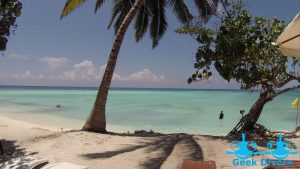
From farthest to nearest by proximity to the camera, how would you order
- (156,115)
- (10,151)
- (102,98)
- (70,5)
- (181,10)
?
(156,115) → (181,10) → (70,5) → (102,98) → (10,151)

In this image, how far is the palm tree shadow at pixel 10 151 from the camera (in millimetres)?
7481

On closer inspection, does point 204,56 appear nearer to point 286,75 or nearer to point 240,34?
point 240,34

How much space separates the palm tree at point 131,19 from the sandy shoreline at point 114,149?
98cm

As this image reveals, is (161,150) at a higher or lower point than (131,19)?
lower

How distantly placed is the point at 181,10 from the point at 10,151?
8.69m

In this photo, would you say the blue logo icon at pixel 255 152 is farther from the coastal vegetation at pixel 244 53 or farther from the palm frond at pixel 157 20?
the palm frond at pixel 157 20

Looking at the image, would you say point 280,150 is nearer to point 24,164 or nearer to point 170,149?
point 170,149

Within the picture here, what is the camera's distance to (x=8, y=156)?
750 cm

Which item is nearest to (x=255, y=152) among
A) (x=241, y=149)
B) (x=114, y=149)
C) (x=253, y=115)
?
(x=241, y=149)

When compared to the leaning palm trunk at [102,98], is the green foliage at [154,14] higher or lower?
higher

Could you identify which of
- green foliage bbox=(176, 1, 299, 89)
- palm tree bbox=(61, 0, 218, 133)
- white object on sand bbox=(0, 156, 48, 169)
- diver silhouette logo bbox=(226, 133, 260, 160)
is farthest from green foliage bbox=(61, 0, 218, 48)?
white object on sand bbox=(0, 156, 48, 169)

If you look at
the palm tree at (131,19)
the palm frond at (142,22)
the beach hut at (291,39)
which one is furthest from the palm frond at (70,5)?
the beach hut at (291,39)

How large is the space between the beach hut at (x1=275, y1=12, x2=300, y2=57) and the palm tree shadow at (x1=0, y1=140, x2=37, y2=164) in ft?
19.9

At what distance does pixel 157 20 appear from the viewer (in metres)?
14.6
